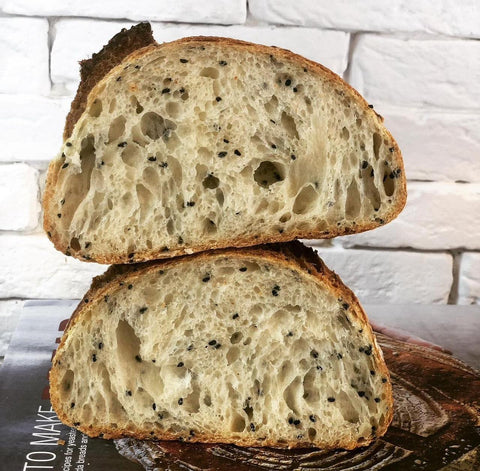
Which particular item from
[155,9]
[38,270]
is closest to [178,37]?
[155,9]

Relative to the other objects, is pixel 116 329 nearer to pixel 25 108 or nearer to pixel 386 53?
pixel 25 108

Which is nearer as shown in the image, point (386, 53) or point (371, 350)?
point (371, 350)

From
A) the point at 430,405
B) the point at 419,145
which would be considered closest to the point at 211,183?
the point at 430,405

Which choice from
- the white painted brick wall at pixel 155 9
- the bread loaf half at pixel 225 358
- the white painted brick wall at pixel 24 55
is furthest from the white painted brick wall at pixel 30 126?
the bread loaf half at pixel 225 358

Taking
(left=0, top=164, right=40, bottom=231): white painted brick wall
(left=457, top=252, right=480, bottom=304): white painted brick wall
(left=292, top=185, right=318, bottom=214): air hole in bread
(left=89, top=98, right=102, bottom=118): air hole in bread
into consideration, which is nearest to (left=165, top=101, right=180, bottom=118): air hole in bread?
(left=89, top=98, right=102, bottom=118): air hole in bread

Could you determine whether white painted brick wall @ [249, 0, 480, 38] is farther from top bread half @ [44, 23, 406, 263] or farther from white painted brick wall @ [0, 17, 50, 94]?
top bread half @ [44, 23, 406, 263]
